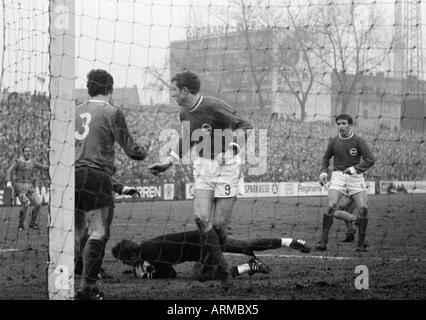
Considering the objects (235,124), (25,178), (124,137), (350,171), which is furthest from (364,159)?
(25,178)

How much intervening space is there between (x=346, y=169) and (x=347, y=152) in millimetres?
313

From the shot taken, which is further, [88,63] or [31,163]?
[31,163]

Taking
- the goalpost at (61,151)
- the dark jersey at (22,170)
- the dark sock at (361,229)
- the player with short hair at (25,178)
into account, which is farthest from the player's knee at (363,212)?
the dark jersey at (22,170)

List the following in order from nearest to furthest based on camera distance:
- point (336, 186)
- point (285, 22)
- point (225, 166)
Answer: point (225, 166), point (285, 22), point (336, 186)

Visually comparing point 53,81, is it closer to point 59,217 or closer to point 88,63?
point 88,63

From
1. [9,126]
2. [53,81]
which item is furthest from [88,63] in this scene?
[9,126]

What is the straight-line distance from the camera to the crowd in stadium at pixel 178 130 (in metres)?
17.7

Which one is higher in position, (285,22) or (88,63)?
(285,22)

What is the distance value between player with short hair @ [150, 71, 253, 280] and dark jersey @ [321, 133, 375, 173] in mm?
3765

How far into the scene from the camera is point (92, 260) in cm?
559

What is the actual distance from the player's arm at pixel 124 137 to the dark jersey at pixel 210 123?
739 millimetres

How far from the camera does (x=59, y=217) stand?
212 inches

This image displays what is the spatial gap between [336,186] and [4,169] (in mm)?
14615

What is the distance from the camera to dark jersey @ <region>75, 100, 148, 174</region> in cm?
581
